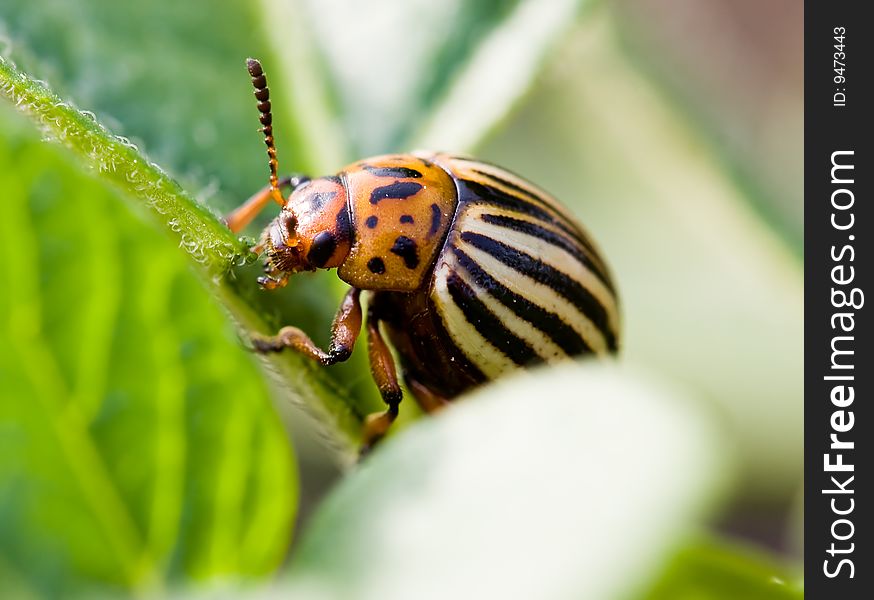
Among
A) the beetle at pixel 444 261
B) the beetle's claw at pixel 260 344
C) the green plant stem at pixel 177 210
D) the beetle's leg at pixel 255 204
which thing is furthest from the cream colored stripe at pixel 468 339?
the beetle's claw at pixel 260 344

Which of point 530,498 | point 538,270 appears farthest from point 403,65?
point 530,498

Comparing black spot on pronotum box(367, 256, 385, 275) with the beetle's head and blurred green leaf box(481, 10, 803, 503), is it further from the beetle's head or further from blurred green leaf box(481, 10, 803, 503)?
blurred green leaf box(481, 10, 803, 503)

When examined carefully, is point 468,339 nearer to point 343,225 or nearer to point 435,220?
point 435,220

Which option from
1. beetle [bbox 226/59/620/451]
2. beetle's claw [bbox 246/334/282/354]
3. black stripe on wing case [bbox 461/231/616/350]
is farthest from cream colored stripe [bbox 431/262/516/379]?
beetle's claw [bbox 246/334/282/354]

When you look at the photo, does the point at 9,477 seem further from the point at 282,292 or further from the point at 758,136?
the point at 758,136
